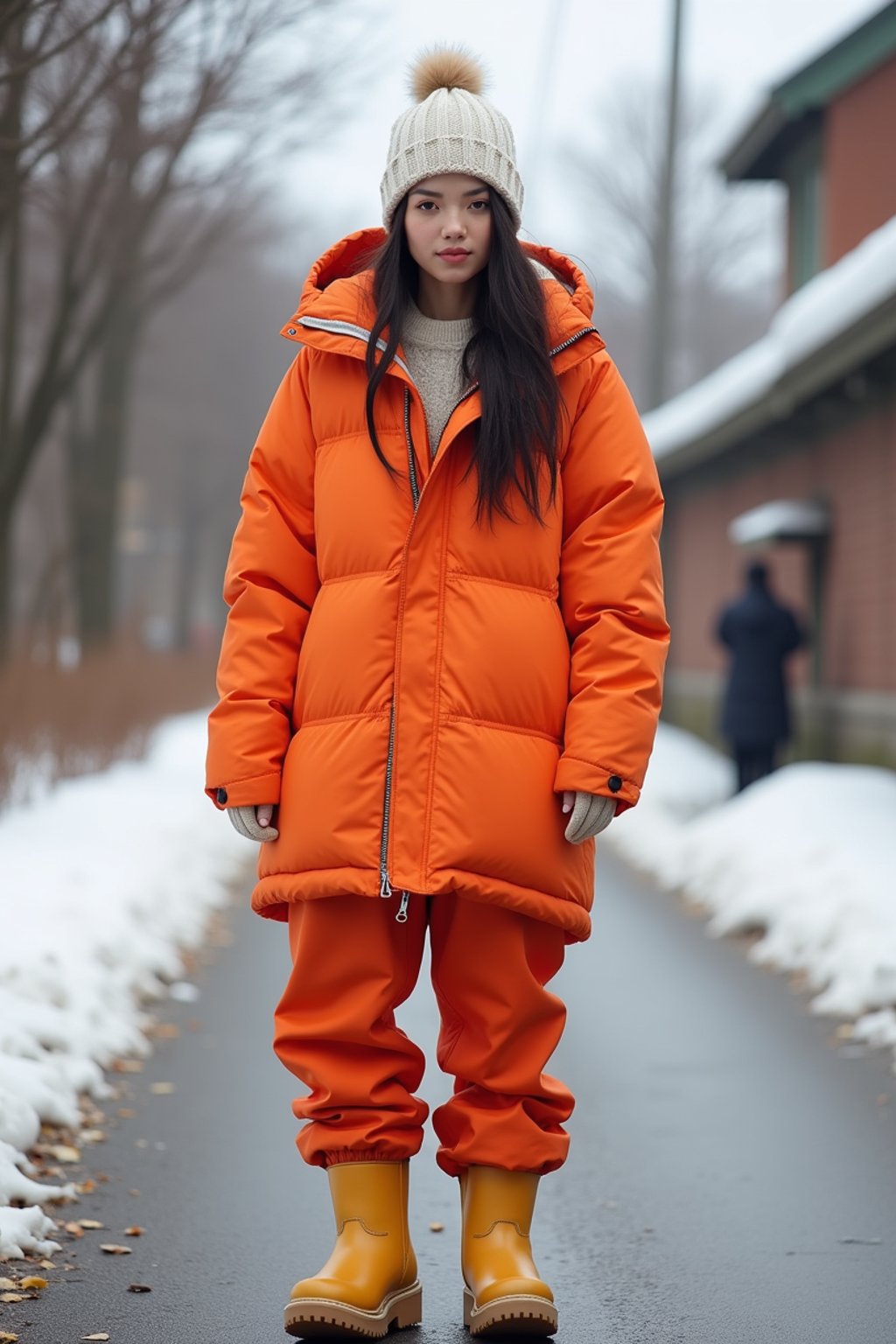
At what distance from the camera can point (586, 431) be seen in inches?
133

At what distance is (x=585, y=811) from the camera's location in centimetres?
324

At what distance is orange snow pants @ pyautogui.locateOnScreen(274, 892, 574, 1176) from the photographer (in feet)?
10.8

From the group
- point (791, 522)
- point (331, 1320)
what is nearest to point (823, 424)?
point (791, 522)

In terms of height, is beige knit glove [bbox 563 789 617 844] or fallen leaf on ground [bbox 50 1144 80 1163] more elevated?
beige knit glove [bbox 563 789 617 844]

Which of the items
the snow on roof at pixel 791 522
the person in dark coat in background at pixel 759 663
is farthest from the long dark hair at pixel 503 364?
the snow on roof at pixel 791 522

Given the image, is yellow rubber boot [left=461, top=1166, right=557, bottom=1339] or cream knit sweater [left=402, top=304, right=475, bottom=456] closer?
yellow rubber boot [left=461, top=1166, right=557, bottom=1339]

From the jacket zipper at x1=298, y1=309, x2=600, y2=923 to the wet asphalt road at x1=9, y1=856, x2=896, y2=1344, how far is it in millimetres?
817

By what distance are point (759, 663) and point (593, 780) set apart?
940 cm

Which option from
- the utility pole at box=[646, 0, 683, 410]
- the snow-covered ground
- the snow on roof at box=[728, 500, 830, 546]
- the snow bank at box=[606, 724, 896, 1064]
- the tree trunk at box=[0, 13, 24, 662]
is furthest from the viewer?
the utility pole at box=[646, 0, 683, 410]

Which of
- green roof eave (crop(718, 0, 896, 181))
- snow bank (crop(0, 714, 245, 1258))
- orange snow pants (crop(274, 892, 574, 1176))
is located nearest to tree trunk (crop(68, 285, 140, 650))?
green roof eave (crop(718, 0, 896, 181))

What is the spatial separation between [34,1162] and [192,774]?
10.4 m

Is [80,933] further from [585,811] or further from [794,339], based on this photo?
[794,339]

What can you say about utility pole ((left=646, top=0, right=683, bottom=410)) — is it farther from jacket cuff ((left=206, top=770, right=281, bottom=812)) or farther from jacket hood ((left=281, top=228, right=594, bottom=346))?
jacket cuff ((left=206, top=770, right=281, bottom=812))

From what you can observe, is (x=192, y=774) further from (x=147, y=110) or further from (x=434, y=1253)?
(x=434, y=1253)
